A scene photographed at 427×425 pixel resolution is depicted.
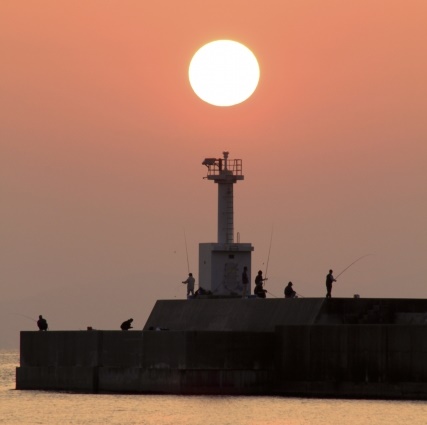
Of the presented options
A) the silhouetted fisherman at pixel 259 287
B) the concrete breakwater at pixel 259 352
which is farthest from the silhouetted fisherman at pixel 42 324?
the silhouetted fisherman at pixel 259 287

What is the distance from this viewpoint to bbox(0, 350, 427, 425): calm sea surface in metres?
52.7

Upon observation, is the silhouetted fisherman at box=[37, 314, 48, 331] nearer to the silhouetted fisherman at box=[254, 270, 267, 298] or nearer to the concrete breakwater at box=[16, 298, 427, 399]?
the concrete breakwater at box=[16, 298, 427, 399]

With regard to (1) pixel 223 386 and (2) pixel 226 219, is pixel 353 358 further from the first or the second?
(2) pixel 226 219

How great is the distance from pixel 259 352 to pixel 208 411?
13.3 feet

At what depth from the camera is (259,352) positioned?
2282 inches

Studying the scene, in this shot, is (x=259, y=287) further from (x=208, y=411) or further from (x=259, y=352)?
(x=208, y=411)


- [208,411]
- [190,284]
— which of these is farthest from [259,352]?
[190,284]

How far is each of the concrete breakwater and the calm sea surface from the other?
1.64ft

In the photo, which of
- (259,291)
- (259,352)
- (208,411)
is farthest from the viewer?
(259,291)

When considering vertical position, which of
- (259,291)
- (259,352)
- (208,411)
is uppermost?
(259,291)

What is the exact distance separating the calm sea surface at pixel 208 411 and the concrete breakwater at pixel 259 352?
50 cm

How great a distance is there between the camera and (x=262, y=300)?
60344 millimetres

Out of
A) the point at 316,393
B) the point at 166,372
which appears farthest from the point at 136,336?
the point at 316,393

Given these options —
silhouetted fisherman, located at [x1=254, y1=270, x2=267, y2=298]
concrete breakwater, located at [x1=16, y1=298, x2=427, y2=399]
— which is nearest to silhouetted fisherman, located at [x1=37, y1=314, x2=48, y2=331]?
concrete breakwater, located at [x1=16, y1=298, x2=427, y2=399]
